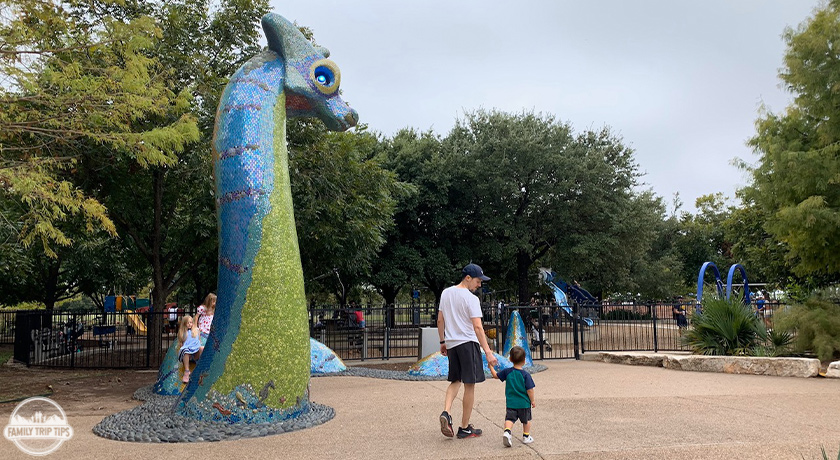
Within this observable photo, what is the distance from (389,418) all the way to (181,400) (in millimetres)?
2266

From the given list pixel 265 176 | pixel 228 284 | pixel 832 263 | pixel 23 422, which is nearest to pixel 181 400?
pixel 228 284

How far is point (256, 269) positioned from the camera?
6.20 meters

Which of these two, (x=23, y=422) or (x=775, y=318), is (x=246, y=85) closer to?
(x=23, y=422)

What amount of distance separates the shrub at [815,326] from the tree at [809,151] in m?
1.78

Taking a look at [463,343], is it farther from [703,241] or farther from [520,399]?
[703,241]

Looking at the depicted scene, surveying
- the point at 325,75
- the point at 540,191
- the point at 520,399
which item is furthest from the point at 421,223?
the point at 520,399

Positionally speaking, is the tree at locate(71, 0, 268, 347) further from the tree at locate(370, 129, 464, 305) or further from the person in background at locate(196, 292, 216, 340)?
the tree at locate(370, 129, 464, 305)

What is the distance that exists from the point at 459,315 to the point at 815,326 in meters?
9.38

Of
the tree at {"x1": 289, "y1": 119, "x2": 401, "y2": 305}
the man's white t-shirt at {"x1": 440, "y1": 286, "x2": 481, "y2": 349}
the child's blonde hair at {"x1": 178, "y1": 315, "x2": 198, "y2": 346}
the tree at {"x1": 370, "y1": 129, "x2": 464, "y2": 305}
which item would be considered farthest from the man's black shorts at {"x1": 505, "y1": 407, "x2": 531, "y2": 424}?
the tree at {"x1": 370, "y1": 129, "x2": 464, "y2": 305}

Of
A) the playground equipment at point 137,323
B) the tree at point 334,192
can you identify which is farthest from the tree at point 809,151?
the playground equipment at point 137,323

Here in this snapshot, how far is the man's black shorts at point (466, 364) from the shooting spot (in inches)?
207

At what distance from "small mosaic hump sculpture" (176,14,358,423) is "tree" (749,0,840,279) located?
11087 millimetres

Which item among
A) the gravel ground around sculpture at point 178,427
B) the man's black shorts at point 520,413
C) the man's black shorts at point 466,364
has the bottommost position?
the gravel ground around sculpture at point 178,427

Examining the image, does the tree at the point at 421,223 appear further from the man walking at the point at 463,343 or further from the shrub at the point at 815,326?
the man walking at the point at 463,343
